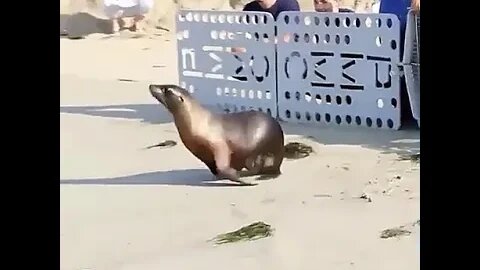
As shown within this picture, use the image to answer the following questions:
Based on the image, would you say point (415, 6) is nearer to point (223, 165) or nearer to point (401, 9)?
point (401, 9)

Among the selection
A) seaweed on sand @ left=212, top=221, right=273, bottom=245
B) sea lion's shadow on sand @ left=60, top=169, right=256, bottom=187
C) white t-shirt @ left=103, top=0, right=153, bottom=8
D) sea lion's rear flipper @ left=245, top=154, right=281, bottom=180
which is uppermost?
white t-shirt @ left=103, top=0, right=153, bottom=8

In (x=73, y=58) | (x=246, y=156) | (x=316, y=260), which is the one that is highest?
(x=73, y=58)

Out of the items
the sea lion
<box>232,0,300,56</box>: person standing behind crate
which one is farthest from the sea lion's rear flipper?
<box>232,0,300,56</box>: person standing behind crate

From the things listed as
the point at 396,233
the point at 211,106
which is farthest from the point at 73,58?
the point at 396,233

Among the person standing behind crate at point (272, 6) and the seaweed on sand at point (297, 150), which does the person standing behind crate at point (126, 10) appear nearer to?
the person standing behind crate at point (272, 6)

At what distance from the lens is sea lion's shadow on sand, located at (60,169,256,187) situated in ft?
2.78

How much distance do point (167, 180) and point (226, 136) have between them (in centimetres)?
8

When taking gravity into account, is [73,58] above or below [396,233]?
above

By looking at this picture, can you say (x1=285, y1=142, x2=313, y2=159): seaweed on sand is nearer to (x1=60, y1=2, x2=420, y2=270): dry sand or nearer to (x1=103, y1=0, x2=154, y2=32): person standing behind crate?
(x1=60, y1=2, x2=420, y2=270): dry sand

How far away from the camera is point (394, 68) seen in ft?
2.72

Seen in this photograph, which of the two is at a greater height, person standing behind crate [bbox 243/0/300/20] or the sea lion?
person standing behind crate [bbox 243/0/300/20]

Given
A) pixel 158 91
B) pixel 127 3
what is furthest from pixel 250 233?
pixel 127 3
